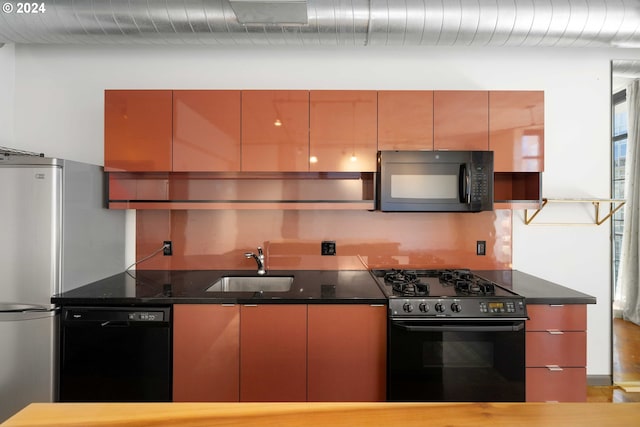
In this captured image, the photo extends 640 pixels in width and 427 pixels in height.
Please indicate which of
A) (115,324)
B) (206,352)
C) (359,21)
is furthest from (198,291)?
(359,21)

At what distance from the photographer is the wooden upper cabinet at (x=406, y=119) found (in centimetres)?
237

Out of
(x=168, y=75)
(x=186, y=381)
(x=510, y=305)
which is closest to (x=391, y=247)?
(x=510, y=305)

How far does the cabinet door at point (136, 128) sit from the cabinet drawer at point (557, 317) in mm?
2549

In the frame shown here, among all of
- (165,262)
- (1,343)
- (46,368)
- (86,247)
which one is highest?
(86,247)

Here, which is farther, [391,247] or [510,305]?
[391,247]

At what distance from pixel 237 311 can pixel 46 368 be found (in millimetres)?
1127

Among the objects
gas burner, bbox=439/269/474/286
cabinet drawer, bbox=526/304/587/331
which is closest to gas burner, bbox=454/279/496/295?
gas burner, bbox=439/269/474/286

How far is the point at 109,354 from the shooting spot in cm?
198

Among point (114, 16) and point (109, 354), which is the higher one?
point (114, 16)

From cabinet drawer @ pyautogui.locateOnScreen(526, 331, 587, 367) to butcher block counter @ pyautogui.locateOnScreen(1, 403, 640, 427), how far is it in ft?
4.18

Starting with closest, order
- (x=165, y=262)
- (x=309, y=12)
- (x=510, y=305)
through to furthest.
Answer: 1. (x=510, y=305)
2. (x=309, y=12)
3. (x=165, y=262)

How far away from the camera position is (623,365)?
290 centimetres

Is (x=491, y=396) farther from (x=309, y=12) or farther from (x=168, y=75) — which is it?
(x=168, y=75)

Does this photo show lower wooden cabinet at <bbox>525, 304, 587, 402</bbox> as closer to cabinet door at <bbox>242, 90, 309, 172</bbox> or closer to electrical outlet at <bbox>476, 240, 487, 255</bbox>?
electrical outlet at <bbox>476, 240, 487, 255</bbox>
